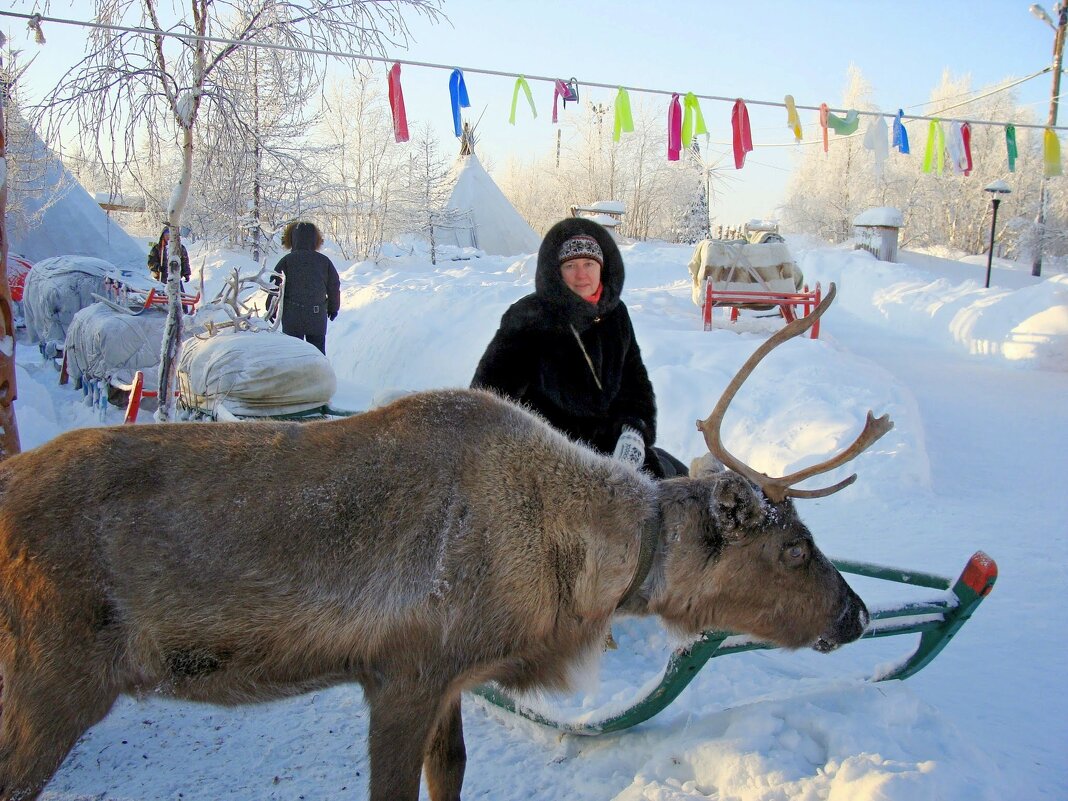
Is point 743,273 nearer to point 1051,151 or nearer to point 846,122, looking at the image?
point 846,122

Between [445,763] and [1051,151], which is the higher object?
[1051,151]

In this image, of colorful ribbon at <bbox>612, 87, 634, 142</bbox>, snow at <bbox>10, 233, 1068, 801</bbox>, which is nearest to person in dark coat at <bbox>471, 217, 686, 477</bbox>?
snow at <bbox>10, 233, 1068, 801</bbox>

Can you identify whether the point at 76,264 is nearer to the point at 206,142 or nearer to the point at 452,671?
the point at 206,142

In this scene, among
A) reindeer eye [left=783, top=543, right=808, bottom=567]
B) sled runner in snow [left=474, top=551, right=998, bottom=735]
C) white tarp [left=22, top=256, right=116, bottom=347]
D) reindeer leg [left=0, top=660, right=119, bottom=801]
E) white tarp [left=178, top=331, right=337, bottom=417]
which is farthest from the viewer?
white tarp [left=22, top=256, right=116, bottom=347]

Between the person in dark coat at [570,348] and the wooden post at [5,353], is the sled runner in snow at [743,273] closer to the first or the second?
the person in dark coat at [570,348]

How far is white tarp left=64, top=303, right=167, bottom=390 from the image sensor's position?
8930 mm

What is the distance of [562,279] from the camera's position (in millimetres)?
3572

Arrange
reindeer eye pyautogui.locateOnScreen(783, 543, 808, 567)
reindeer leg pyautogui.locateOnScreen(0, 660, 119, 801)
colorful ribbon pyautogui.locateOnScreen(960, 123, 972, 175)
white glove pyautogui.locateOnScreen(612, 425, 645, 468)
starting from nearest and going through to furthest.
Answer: reindeer leg pyautogui.locateOnScreen(0, 660, 119, 801)
reindeer eye pyautogui.locateOnScreen(783, 543, 808, 567)
white glove pyautogui.locateOnScreen(612, 425, 645, 468)
colorful ribbon pyautogui.locateOnScreen(960, 123, 972, 175)

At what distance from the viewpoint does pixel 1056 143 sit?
877 cm

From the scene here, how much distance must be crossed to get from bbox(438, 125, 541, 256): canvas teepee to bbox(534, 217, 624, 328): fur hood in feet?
101

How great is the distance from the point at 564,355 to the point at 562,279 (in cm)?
35

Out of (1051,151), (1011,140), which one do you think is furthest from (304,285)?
(1051,151)

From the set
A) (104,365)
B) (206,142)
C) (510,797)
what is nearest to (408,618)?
(510,797)

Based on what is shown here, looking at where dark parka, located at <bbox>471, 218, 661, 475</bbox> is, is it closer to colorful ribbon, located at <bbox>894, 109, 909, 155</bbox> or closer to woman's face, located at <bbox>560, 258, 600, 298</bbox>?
woman's face, located at <bbox>560, 258, 600, 298</bbox>
